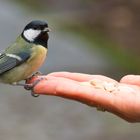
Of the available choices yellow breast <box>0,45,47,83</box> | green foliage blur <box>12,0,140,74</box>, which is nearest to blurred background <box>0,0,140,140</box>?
green foliage blur <box>12,0,140,74</box>

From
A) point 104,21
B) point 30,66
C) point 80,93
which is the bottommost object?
point 104,21

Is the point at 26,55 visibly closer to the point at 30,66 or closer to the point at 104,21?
the point at 30,66

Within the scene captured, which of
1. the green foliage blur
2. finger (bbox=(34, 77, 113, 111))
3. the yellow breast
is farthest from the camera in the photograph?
the green foliage blur

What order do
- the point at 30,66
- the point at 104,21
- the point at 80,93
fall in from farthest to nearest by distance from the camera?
the point at 104,21
the point at 30,66
the point at 80,93

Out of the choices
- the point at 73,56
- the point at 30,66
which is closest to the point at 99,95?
the point at 30,66

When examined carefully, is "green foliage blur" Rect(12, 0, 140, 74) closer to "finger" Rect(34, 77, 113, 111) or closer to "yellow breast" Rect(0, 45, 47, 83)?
"yellow breast" Rect(0, 45, 47, 83)

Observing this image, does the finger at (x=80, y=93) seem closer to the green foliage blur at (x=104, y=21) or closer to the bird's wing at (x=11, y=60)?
the bird's wing at (x=11, y=60)

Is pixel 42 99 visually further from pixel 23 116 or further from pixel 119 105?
pixel 119 105

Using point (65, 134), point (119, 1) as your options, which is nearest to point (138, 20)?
point (119, 1)
